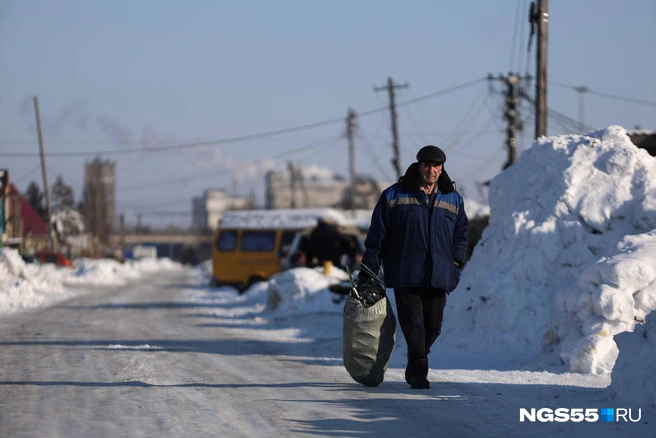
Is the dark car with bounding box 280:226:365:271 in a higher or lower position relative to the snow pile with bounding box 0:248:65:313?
higher

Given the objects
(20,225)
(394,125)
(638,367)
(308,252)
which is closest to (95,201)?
(20,225)

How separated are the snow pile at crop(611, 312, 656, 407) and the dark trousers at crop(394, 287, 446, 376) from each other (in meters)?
1.38

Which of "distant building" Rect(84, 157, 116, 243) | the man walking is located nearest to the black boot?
the man walking

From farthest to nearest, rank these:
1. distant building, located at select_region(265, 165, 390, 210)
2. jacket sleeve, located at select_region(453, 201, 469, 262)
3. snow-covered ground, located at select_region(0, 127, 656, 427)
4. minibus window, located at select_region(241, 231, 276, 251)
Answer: distant building, located at select_region(265, 165, 390, 210), minibus window, located at select_region(241, 231, 276, 251), snow-covered ground, located at select_region(0, 127, 656, 427), jacket sleeve, located at select_region(453, 201, 469, 262)

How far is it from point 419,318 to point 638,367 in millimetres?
A: 1671

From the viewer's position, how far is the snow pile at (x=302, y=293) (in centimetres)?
1725

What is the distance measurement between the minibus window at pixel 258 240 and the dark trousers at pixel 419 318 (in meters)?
20.9

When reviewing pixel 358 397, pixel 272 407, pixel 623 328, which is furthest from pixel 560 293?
pixel 272 407

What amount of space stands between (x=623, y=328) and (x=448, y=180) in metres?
2.14

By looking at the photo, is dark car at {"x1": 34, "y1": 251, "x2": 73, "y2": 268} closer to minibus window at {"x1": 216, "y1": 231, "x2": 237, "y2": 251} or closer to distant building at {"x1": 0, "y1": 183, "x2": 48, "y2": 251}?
distant building at {"x1": 0, "y1": 183, "x2": 48, "y2": 251}

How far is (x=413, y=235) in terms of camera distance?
7242mm

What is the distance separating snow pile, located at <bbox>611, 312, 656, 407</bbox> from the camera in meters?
6.11

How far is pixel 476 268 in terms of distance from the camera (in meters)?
11.2

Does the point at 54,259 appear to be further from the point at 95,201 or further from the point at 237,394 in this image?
the point at 95,201
